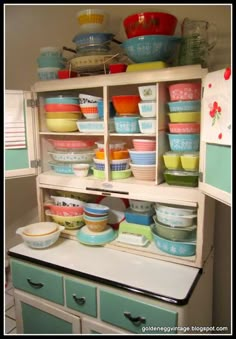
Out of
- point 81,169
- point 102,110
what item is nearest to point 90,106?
point 102,110

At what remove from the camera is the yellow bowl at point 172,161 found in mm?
1376

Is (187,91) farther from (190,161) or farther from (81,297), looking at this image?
(81,297)

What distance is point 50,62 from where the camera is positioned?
1.69 meters

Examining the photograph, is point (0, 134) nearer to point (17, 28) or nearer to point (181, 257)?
point (181, 257)

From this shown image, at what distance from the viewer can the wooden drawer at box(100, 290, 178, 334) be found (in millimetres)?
1168

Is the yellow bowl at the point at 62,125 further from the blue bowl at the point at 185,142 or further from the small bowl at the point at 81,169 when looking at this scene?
the blue bowl at the point at 185,142

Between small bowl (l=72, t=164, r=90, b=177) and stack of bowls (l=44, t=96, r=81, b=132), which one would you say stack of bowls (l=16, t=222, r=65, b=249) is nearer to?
small bowl (l=72, t=164, r=90, b=177)

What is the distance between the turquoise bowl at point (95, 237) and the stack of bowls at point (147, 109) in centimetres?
65

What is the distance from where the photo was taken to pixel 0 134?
855 millimetres

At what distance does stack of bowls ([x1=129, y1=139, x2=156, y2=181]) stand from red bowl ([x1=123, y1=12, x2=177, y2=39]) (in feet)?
1.77

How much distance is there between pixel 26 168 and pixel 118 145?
0.61 m

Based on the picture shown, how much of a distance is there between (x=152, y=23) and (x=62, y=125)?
74cm

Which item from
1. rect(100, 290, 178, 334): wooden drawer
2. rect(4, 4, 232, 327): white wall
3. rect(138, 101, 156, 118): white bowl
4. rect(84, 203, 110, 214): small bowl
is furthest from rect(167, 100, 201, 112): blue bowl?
rect(100, 290, 178, 334): wooden drawer

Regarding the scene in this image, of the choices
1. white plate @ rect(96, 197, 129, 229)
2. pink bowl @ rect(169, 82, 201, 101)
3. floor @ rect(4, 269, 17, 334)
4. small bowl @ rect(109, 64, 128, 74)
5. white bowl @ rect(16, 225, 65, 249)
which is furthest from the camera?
floor @ rect(4, 269, 17, 334)
